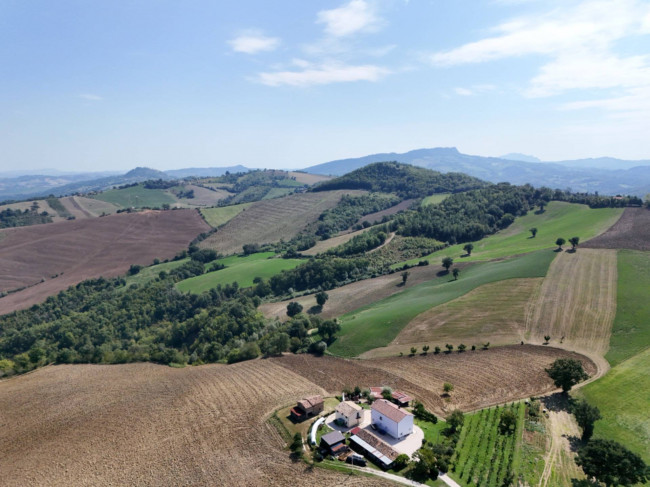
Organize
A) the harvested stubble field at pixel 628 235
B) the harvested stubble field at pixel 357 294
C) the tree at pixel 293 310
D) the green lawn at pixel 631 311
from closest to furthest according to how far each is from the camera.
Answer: the green lawn at pixel 631 311, the tree at pixel 293 310, the harvested stubble field at pixel 628 235, the harvested stubble field at pixel 357 294

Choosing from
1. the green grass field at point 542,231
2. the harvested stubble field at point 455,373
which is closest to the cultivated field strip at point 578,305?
the harvested stubble field at point 455,373

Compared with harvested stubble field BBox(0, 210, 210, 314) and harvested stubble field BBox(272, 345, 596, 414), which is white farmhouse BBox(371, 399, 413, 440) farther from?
Answer: harvested stubble field BBox(0, 210, 210, 314)

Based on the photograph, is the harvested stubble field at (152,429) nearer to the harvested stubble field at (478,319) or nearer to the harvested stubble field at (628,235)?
the harvested stubble field at (478,319)

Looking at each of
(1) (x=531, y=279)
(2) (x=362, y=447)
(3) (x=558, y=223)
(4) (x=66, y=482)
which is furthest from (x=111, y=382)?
(3) (x=558, y=223)

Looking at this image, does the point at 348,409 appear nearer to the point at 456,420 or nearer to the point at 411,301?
the point at 456,420

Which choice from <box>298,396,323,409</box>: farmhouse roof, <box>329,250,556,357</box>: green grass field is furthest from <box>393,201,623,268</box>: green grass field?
<box>298,396,323,409</box>: farmhouse roof

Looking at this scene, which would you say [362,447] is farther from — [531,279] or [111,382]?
[531,279]

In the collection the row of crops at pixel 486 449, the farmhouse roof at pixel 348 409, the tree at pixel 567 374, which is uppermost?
the tree at pixel 567 374
